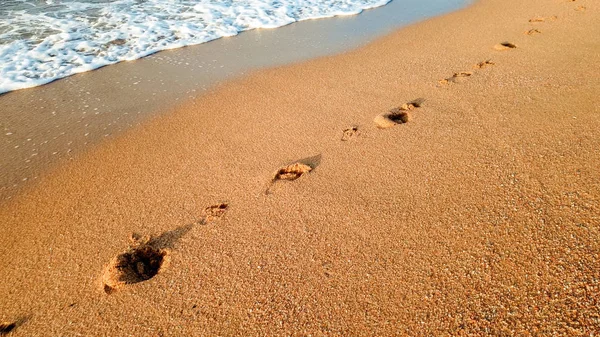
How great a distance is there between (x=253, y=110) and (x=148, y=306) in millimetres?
2101

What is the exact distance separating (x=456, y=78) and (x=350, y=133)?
5.06 feet

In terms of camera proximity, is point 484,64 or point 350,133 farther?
point 484,64

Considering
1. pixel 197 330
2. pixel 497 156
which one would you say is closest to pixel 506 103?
pixel 497 156

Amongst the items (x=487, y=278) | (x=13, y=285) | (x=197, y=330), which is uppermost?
(x=487, y=278)

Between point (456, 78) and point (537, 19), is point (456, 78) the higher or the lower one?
the lower one

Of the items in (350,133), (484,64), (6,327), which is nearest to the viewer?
(6,327)

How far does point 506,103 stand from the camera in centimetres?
301

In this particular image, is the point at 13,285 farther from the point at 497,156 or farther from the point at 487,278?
the point at 497,156

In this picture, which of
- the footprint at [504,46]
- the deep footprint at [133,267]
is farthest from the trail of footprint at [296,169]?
the footprint at [504,46]

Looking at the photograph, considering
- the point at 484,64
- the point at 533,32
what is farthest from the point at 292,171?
the point at 533,32

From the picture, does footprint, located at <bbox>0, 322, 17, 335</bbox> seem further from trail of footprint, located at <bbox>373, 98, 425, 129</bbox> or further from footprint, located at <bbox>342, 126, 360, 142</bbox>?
trail of footprint, located at <bbox>373, 98, 425, 129</bbox>

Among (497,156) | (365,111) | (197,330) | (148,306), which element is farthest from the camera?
(365,111)

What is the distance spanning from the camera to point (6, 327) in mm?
1693

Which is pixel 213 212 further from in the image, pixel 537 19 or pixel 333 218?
pixel 537 19
